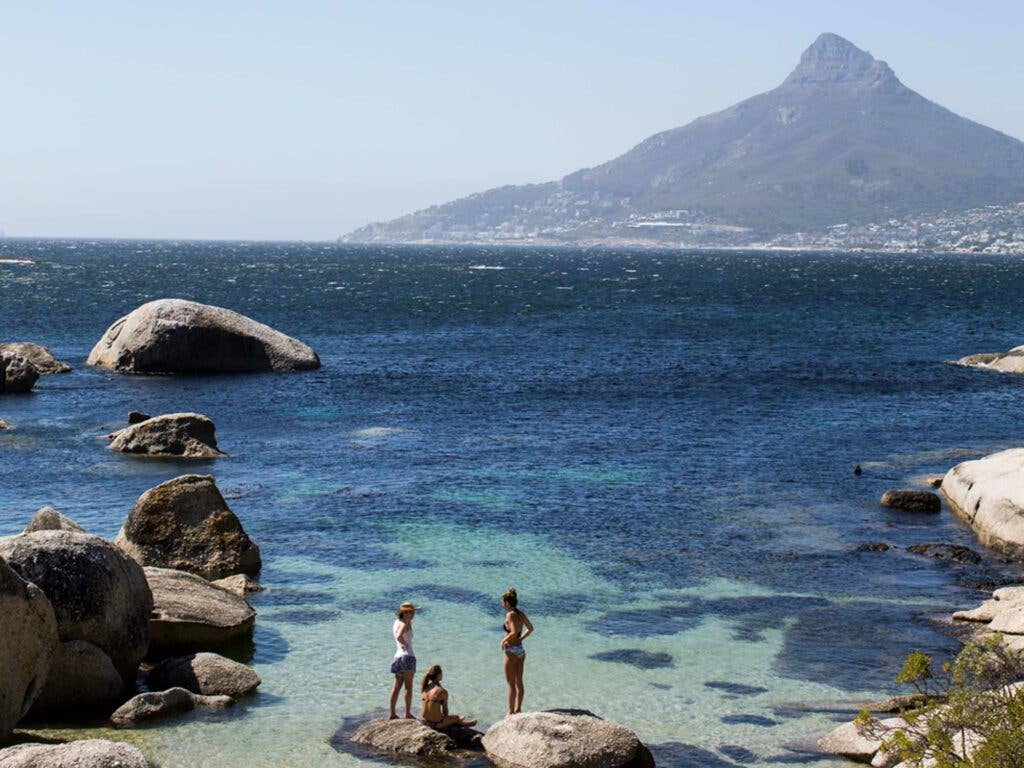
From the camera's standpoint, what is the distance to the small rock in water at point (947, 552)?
3388 cm

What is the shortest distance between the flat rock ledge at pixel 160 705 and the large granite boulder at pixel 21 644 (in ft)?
5.06

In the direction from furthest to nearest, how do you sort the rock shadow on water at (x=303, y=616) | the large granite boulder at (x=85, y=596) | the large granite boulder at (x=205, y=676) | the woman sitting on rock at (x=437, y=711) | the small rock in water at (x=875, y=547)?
the small rock in water at (x=875, y=547) → the rock shadow on water at (x=303, y=616) → the large granite boulder at (x=205, y=676) → the large granite boulder at (x=85, y=596) → the woman sitting on rock at (x=437, y=711)

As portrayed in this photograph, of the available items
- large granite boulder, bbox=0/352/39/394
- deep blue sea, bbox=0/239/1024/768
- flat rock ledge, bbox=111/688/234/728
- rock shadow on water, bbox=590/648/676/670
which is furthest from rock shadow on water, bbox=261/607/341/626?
large granite boulder, bbox=0/352/39/394

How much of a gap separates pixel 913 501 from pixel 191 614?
77.1 feet

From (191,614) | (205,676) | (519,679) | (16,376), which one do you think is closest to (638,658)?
(519,679)

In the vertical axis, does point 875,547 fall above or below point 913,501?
below

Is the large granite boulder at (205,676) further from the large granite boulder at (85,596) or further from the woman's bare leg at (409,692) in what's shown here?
the woman's bare leg at (409,692)

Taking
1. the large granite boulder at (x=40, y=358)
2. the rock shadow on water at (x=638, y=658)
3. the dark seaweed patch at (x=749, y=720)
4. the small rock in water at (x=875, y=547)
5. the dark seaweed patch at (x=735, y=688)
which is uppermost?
the large granite boulder at (x=40, y=358)

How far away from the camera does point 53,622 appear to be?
21.4 m

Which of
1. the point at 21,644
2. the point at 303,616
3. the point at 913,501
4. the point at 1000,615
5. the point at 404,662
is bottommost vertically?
the point at 303,616

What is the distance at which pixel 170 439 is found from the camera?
45.3 meters

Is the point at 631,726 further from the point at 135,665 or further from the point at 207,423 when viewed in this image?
the point at 207,423

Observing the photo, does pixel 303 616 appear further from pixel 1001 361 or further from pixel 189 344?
pixel 1001 361

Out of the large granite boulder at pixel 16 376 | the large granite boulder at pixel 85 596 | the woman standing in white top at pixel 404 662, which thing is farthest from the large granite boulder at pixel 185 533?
the large granite boulder at pixel 16 376
